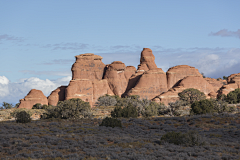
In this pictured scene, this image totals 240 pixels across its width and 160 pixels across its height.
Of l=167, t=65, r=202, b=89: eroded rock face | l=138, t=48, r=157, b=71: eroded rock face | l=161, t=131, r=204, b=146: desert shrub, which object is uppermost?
l=138, t=48, r=157, b=71: eroded rock face

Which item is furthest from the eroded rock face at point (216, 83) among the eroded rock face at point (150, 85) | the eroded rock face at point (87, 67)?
the eroded rock face at point (87, 67)

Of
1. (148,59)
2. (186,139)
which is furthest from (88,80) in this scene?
(186,139)

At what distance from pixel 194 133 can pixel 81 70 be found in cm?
7609

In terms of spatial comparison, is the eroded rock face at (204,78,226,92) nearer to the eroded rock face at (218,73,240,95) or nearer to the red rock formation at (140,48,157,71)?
the eroded rock face at (218,73,240,95)

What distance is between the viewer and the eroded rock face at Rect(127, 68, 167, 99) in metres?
85.2

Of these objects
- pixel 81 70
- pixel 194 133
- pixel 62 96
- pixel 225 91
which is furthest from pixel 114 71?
pixel 194 133

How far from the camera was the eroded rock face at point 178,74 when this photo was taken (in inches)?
3561

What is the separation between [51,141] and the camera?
51.2ft

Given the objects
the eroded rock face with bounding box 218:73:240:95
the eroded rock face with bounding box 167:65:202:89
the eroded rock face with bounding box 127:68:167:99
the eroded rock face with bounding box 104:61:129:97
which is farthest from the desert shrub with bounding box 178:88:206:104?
the eroded rock face with bounding box 104:61:129:97

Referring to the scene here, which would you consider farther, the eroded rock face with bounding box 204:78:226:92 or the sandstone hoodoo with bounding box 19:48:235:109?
the eroded rock face with bounding box 204:78:226:92

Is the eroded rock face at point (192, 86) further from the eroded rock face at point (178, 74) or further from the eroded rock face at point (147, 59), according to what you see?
the eroded rock face at point (147, 59)

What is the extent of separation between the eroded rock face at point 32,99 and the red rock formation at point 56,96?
1989 mm

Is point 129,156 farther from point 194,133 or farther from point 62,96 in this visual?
point 62,96

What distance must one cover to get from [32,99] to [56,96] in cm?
800
